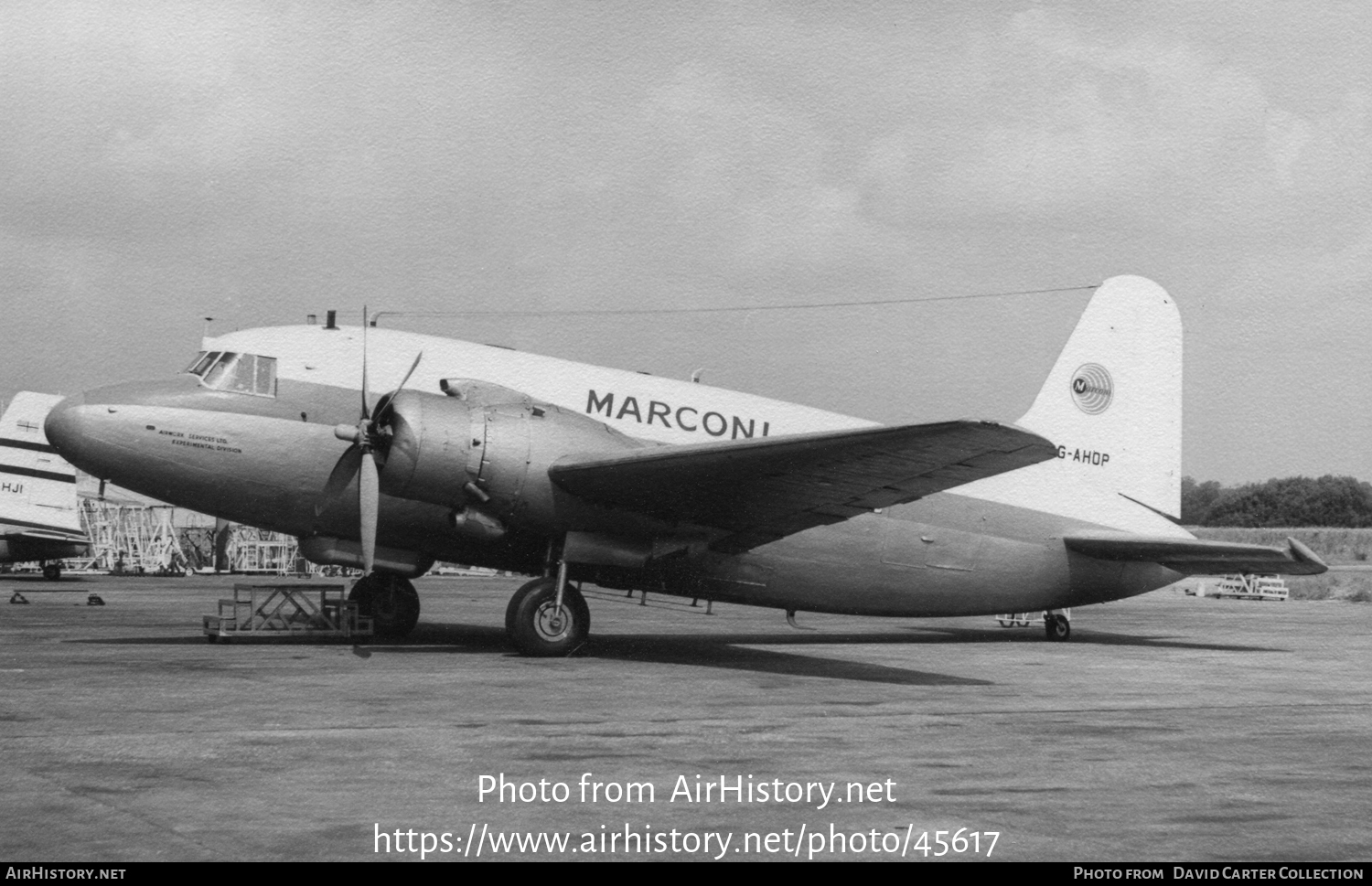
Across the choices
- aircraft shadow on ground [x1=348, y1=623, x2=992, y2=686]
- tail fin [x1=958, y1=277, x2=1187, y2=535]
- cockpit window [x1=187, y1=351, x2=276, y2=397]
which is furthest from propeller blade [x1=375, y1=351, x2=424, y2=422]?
tail fin [x1=958, y1=277, x2=1187, y2=535]

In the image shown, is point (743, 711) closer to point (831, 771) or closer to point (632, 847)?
point (831, 771)

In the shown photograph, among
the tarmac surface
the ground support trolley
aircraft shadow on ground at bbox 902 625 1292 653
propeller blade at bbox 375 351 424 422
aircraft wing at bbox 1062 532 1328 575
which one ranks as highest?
propeller blade at bbox 375 351 424 422

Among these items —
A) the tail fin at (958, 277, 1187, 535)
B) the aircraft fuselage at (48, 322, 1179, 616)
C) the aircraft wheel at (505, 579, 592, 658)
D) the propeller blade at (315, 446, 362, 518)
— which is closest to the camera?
the aircraft wheel at (505, 579, 592, 658)

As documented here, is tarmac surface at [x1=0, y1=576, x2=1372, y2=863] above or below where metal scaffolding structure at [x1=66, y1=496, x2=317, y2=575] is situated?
below

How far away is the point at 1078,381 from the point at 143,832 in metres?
19.0

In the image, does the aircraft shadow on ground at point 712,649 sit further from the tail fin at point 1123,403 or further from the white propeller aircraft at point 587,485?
the tail fin at point 1123,403

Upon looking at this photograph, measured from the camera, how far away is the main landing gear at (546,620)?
1684cm

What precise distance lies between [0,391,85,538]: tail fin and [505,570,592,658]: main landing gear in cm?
2921

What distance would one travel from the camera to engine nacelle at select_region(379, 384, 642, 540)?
16.0 m

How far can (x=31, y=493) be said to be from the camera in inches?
1630

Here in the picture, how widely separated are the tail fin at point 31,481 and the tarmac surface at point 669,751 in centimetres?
2345

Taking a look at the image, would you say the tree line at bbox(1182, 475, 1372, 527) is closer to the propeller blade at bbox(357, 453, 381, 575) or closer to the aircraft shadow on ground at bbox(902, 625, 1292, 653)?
the aircraft shadow on ground at bbox(902, 625, 1292, 653)

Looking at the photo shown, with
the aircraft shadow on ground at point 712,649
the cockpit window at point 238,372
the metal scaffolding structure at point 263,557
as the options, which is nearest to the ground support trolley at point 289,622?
the aircraft shadow on ground at point 712,649
